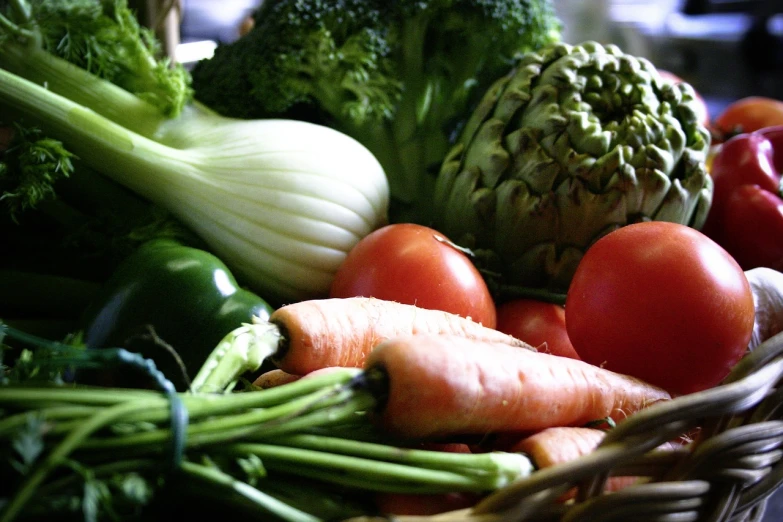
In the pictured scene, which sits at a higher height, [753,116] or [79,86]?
[79,86]

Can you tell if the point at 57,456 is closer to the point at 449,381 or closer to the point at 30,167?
the point at 449,381

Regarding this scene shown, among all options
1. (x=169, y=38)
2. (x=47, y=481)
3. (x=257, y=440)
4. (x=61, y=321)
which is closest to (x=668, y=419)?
(x=257, y=440)

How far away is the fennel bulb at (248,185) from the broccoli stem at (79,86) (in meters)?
0.04

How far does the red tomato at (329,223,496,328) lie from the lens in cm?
95

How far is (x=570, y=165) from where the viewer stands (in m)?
1.04

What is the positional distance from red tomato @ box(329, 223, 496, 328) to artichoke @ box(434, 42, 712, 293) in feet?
0.41

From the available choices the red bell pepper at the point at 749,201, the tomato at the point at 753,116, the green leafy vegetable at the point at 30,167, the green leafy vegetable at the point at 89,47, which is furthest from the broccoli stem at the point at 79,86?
the tomato at the point at 753,116

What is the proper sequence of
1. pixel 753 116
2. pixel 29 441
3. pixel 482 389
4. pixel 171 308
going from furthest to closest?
pixel 753 116 < pixel 171 308 < pixel 482 389 < pixel 29 441

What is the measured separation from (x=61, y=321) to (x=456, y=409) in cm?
73

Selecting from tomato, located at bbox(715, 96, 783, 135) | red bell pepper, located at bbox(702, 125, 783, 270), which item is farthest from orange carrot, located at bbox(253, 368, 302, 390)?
tomato, located at bbox(715, 96, 783, 135)

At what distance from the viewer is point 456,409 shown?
67 cm

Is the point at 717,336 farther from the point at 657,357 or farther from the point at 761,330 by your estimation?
the point at 761,330

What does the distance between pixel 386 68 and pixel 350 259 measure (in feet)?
1.43

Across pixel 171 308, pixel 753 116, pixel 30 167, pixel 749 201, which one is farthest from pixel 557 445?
pixel 753 116
